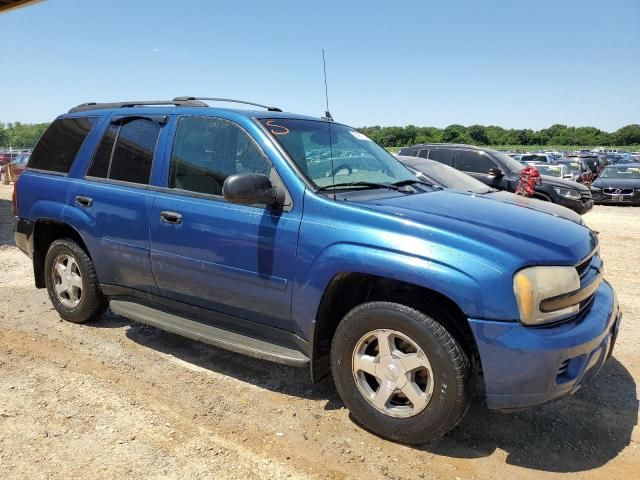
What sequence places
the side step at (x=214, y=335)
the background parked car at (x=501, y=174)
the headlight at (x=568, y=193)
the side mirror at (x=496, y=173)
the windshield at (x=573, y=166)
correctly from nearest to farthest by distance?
the side step at (x=214, y=335) → the side mirror at (x=496, y=173) → the background parked car at (x=501, y=174) → the headlight at (x=568, y=193) → the windshield at (x=573, y=166)

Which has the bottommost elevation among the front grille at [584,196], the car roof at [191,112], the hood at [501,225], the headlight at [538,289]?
the front grille at [584,196]

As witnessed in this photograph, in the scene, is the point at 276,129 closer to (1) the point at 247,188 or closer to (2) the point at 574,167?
(1) the point at 247,188

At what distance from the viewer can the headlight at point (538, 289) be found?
250 centimetres

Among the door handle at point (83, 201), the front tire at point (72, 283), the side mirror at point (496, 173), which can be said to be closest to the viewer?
the door handle at point (83, 201)

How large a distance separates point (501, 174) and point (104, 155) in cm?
878

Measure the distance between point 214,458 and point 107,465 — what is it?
0.55 metres

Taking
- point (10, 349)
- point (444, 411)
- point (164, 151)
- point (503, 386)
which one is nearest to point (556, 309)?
point (503, 386)

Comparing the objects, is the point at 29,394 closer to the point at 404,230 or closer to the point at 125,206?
the point at 125,206

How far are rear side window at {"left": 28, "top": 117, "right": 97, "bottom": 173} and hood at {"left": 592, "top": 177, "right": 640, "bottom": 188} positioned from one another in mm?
17302

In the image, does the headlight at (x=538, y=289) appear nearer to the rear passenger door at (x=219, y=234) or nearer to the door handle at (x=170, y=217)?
the rear passenger door at (x=219, y=234)

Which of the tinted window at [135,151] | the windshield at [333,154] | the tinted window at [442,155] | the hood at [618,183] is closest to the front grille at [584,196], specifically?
the tinted window at [442,155]

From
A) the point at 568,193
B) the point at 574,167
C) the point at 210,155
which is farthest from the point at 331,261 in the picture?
the point at 574,167

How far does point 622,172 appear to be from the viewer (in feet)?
60.3

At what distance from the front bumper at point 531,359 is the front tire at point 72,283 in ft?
10.8
